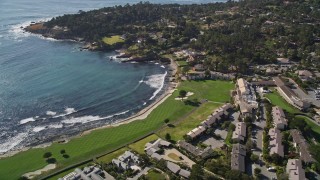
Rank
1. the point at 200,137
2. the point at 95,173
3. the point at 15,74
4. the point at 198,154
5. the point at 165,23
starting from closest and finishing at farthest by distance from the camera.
A: 1. the point at 95,173
2. the point at 198,154
3. the point at 200,137
4. the point at 15,74
5. the point at 165,23

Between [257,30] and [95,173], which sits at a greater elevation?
[257,30]

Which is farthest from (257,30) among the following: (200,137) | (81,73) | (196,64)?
(200,137)

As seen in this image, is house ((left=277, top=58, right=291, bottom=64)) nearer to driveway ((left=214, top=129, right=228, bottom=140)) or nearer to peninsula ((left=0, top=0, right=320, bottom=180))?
peninsula ((left=0, top=0, right=320, bottom=180))

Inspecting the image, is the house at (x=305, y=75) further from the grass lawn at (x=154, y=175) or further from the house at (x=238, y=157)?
the grass lawn at (x=154, y=175)

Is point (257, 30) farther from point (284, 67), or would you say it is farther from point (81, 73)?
point (81, 73)

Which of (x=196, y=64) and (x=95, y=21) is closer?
(x=196, y=64)

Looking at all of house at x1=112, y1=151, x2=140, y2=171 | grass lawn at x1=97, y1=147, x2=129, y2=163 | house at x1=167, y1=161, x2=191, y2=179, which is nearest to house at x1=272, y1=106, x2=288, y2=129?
house at x1=167, y1=161, x2=191, y2=179
